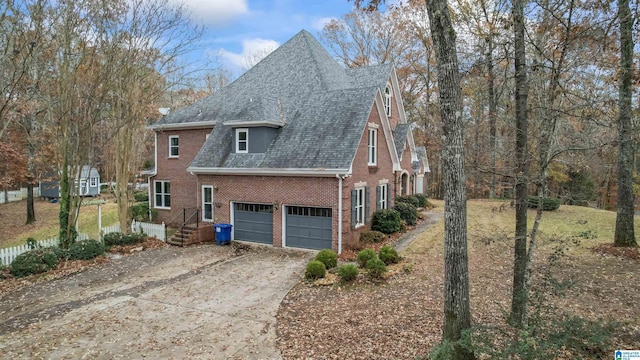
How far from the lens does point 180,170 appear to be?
20.7 metres

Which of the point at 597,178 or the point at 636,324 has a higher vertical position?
the point at 597,178

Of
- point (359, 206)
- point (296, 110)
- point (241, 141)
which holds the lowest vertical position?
point (359, 206)

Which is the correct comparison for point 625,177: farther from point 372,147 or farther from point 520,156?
point 372,147

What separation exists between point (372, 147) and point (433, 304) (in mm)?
9755

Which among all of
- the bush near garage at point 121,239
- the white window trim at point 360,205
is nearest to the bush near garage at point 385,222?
the white window trim at point 360,205

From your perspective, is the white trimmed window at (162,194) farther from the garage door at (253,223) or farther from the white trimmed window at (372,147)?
the white trimmed window at (372,147)

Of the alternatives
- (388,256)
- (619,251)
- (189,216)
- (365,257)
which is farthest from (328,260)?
(189,216)

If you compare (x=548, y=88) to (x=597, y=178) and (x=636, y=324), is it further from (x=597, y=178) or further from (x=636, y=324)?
(x=597, y=178)

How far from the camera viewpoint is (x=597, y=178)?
106 ft

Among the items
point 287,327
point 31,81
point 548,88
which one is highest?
point 31,81

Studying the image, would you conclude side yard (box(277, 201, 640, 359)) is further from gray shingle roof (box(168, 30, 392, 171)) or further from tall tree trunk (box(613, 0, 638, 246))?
gray shingle roof (box(168, 30, 392, 171))

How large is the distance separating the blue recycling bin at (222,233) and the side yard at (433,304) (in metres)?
6.73

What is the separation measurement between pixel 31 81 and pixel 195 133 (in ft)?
25.0

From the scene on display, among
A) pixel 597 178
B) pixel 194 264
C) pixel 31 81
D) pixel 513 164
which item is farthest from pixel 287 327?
pixel 597 178
